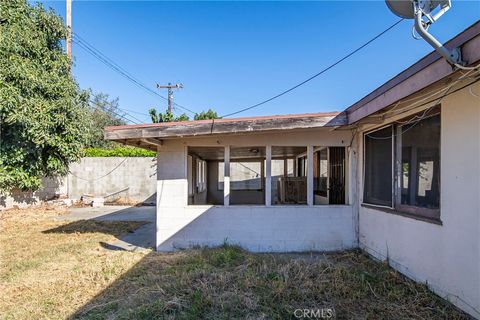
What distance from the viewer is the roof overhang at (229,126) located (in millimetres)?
5445

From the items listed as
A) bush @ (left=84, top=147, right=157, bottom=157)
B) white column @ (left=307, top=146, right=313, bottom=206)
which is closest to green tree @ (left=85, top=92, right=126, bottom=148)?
bush @ (left=84, top=147, right=157, bottom=157)

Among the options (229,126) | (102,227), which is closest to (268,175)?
(229,126)

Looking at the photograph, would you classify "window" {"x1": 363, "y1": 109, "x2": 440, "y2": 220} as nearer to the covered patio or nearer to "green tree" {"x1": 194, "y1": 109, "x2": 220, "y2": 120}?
the covered patio

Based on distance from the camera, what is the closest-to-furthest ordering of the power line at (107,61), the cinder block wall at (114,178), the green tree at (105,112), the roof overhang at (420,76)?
the roof overhang at (420,76) → the power line at (107,61) → the cinder block wall at (114,178) → the green tree at (105,112)

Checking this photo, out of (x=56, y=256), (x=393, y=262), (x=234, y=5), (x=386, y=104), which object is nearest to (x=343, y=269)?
(x=393, y=262)

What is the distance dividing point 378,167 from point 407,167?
95 cm

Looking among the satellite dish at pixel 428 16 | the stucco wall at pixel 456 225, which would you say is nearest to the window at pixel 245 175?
the stucco wall at pixel 456 225

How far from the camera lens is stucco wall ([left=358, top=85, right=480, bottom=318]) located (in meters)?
2.99

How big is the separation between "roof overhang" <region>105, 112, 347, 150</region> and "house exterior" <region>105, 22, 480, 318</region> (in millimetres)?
17

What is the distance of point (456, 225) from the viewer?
10.6 feet

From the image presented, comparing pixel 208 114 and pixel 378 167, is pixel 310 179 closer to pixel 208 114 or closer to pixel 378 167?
pixel 378 167

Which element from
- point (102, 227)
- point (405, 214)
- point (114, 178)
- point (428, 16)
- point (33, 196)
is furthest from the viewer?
point (114, 178)

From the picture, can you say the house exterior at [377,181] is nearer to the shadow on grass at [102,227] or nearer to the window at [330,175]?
the window at [330,175]

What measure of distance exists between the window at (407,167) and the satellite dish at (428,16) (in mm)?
1324
